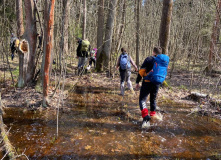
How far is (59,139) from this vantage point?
3.69 metres

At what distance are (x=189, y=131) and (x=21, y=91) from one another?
17.9ft

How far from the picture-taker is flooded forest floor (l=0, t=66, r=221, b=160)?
334cm

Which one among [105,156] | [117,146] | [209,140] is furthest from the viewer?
[209,140]

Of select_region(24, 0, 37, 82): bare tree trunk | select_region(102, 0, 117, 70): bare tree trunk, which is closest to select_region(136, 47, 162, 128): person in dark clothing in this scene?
select_region(24, 0, 37, 82): bare tree trunk

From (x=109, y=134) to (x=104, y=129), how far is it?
28cm

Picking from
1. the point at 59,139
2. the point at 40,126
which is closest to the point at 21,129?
the point at 40,126

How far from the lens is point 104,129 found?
425cm

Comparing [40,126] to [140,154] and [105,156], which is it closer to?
[105,156]

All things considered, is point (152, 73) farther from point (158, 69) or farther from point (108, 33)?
point (108, 33)

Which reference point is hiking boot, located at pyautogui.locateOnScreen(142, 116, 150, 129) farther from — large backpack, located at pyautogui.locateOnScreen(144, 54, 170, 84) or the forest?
large backpack, located at pyautogui.locateOnScreen(144, 54, 170, 84)

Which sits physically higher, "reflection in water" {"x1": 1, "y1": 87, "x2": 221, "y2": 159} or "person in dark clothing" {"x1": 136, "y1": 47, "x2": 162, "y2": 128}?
"person in dark clothing" {"x1": 136, "y1": 47, "x2": 162, "y2": 128}

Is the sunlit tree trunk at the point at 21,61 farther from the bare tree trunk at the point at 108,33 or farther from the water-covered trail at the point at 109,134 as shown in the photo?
the bare tree trunk at the point at 108,33

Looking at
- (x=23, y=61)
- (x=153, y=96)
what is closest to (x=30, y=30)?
(x=23, y=61)

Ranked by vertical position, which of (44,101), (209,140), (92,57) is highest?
(92,57)
